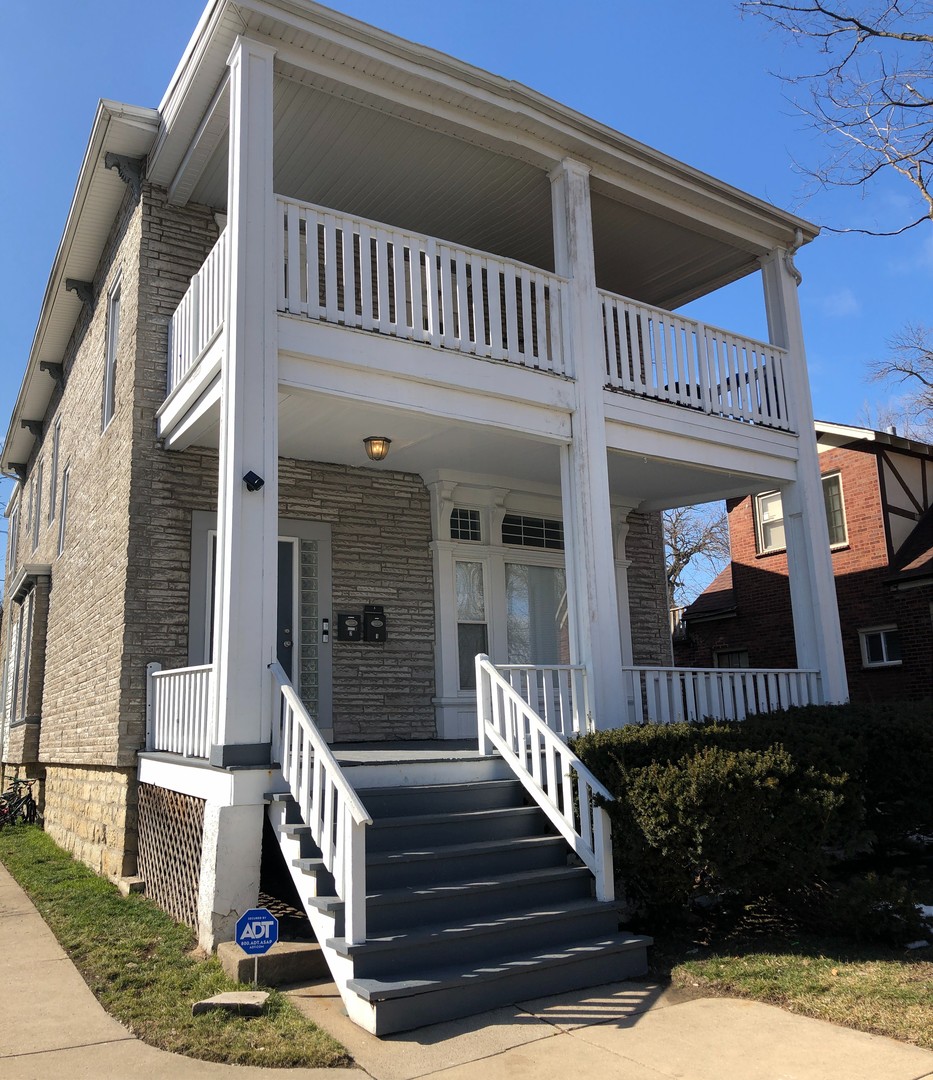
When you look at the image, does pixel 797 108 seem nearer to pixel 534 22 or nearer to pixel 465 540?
pixel 534 22

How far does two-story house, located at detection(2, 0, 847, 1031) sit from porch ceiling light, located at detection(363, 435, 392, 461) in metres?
0.16

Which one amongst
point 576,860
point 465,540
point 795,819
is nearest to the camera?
point 795,819

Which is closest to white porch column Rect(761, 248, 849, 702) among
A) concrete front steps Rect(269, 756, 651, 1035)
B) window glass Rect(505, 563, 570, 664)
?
window glass Rect(505, 563, 570, 664)

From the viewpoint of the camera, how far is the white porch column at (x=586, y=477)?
8000mm

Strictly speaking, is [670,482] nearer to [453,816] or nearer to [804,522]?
[804,522]

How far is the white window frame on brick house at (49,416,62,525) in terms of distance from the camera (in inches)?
553

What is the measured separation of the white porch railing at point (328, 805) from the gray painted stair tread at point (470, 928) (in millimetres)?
88

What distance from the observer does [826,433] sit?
17.0 meters

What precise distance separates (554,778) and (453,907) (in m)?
1.26

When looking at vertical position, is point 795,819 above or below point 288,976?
above

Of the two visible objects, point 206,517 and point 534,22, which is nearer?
point 206,517

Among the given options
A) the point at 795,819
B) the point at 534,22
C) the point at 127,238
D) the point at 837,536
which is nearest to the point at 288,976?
the point at 795,819

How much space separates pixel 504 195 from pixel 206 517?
4537 mm

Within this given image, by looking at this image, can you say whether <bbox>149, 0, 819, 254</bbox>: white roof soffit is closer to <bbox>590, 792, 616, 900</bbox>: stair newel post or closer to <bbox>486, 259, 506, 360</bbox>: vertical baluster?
<bbox>486, 259, 506, 360</bbox>: vertical baluster
